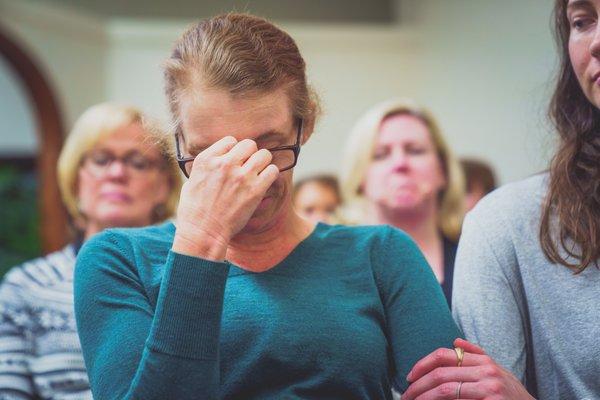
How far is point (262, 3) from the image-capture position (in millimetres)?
5613

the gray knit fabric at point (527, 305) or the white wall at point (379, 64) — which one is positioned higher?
the white wall at point (379, 64)

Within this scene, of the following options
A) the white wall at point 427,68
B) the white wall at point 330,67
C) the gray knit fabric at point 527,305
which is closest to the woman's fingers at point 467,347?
the gray knit fabric at point 527,305

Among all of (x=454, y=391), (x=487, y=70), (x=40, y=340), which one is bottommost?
(x=40, y=340)

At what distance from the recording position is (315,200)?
321 cm

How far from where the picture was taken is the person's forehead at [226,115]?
3.72ft

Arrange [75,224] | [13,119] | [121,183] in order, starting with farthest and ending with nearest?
[13,119] → [75,224] → [121,183]

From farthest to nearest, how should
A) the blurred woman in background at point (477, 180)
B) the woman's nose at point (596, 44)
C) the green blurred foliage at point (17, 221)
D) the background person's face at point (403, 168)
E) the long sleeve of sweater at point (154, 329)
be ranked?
the green blurred foliage at point (17, 221), the blurred woman in background at point (477, 180), the background person's face at point (403, 168), the woman's nose at point (596, 44), the long sleeve of sweater at point (154, 329)

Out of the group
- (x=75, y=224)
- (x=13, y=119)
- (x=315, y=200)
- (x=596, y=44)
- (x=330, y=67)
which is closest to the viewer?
(x=596, y=44)

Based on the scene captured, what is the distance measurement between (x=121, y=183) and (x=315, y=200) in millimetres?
1152

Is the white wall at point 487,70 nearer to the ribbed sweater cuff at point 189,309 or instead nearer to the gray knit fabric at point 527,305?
the gray knit fabric at point 527,305

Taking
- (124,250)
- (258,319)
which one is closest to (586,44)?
(258,319)

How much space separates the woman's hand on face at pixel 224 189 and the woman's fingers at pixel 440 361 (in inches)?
13.3

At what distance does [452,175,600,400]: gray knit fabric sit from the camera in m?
1.26

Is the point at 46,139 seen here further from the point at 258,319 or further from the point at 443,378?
the point at 443,378
